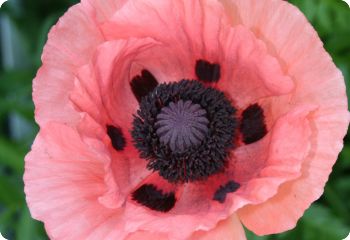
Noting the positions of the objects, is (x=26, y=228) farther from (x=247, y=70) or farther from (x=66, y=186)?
(x=247, y=70)

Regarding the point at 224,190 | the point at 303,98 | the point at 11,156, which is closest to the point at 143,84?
the point at 224,190

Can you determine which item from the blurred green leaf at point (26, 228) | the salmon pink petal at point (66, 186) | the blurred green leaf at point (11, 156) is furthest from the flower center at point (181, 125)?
the blurred green leaf at point (11, 156)

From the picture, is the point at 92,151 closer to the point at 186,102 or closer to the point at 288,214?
the point at 186,102

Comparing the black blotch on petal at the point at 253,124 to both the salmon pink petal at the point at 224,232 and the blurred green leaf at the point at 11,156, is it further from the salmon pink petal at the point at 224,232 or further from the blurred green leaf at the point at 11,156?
the blurred green leaf at the point at 11,156

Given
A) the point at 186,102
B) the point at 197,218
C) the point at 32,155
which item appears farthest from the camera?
the point at 186,102

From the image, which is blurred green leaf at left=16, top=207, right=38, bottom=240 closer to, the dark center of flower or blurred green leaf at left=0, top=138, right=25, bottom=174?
blurred green leaf at left=0, top=138, right=25, bottom=174

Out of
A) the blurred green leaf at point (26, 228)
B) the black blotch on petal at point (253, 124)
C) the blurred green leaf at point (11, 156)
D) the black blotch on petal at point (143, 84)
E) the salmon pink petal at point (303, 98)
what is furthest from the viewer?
the blurred green leaf at point (11, 156)

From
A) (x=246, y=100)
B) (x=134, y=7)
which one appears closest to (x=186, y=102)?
(x=246, y=100)
